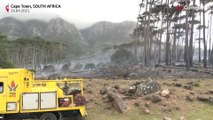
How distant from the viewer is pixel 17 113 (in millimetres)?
16031

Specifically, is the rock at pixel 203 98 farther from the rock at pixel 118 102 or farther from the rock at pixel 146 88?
the rock at pixel 118 102

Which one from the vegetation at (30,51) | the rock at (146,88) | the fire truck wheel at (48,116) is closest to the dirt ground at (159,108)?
the rock at (146,88)

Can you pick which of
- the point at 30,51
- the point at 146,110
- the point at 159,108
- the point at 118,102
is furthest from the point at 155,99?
the point at 30,51

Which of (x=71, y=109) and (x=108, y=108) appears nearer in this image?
(x=71, y=109)

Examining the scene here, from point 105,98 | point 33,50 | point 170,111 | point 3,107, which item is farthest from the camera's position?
point 33,50

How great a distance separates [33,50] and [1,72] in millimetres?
104231

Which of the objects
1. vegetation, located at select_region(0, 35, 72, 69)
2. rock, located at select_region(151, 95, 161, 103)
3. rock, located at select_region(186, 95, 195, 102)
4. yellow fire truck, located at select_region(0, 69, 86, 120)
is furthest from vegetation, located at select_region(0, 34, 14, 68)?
rock, located at select_region(186, 95, 195, 102)

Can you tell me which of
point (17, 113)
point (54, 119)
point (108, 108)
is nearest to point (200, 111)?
point (108, 108)

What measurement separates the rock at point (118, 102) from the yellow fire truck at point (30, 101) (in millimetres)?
2429

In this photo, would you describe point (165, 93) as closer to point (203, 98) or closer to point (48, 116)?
point (203, 98)

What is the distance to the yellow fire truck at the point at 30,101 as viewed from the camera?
16.0 metres

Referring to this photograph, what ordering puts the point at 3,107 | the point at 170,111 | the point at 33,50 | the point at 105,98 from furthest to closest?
the point at 33,50, the point at 105,98, the point at 170,111, the point at 3,107

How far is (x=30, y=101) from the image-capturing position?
52.9 ft

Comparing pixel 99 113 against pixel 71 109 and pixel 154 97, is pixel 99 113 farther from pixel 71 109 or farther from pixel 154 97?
pixel 154 97
